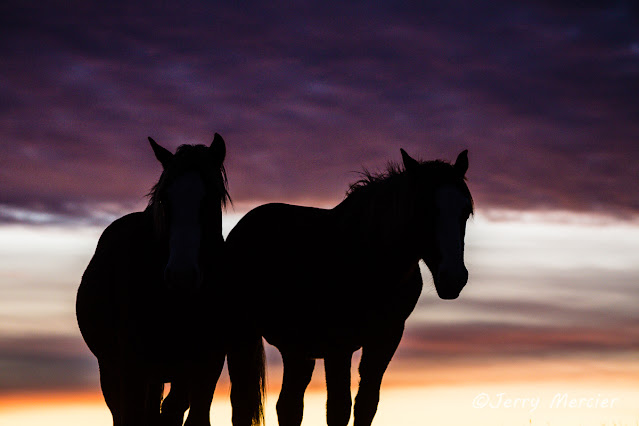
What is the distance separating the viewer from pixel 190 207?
7.42 metres

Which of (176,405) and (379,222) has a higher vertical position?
(379,222)

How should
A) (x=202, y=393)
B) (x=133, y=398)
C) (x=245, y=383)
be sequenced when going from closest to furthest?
(x=133, y=398)
(x=202, y=393)
(x=245, y=383)

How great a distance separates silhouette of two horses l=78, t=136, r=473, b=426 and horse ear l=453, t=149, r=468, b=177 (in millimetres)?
10

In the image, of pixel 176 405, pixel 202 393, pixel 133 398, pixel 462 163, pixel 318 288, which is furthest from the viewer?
pixel 318 288

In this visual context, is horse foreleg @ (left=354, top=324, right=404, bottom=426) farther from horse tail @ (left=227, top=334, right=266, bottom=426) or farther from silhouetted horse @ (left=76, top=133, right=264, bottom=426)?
silhouetted horse @ (left=76, top=133, right=264, bottom=426)

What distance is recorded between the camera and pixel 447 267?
27.0ft

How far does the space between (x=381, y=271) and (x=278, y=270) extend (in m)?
1.48

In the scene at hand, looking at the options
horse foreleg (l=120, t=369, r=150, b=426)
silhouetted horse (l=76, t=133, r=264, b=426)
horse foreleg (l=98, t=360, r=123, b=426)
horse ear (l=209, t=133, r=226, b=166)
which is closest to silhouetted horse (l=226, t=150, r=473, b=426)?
silhouetted horse (l=76, t=133, r=264, b=426)

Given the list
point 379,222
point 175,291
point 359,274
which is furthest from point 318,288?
point 175,291

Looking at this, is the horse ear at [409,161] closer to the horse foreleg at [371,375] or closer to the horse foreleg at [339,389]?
the horse foreleg at [371,375]

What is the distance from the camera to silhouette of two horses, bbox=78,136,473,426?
7.92m

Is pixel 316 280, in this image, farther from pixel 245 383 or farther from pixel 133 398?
pixel 133 398

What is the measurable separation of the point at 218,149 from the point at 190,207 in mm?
814

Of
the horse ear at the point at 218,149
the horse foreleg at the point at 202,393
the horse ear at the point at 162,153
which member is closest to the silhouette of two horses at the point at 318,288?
the horse foreleg at the point at 202,393
